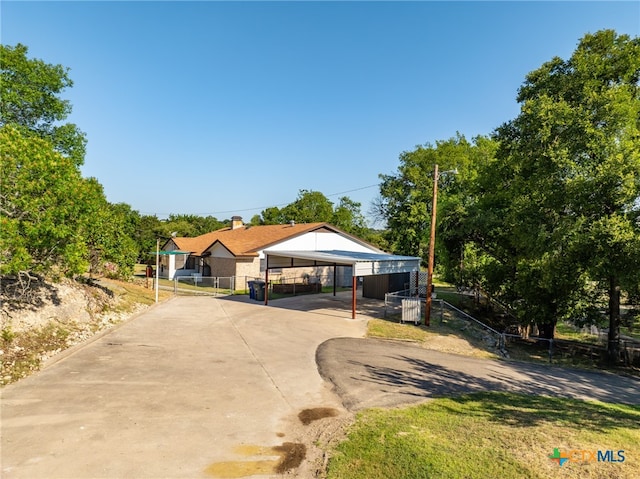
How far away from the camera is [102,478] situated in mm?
5336

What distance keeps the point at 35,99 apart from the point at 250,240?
1820 centimetres

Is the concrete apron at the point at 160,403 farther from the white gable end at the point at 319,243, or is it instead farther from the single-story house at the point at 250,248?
the white gable end at the point at 319,243

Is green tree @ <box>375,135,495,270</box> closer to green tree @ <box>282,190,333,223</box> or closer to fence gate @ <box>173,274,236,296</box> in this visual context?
fence gate @ <box>173,274,236,296</box>

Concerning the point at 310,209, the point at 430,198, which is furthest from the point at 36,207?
the point at 310,209

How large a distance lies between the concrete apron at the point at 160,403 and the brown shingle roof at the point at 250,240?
16.3 metres

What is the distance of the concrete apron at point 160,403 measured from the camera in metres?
5.89

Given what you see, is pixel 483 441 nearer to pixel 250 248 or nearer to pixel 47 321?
pixel 47 321

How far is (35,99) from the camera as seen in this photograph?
72.5ft

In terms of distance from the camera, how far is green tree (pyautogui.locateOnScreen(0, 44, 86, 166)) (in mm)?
21094

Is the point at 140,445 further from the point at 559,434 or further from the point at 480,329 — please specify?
the point at 480,329

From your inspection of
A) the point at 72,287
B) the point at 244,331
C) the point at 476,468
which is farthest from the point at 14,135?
the point at 476,468

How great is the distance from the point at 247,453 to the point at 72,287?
14381mm

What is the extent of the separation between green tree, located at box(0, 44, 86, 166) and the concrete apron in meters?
15.2

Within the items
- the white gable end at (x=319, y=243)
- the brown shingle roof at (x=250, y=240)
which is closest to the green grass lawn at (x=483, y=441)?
the brown shingle roof at (x=250, y=240)
